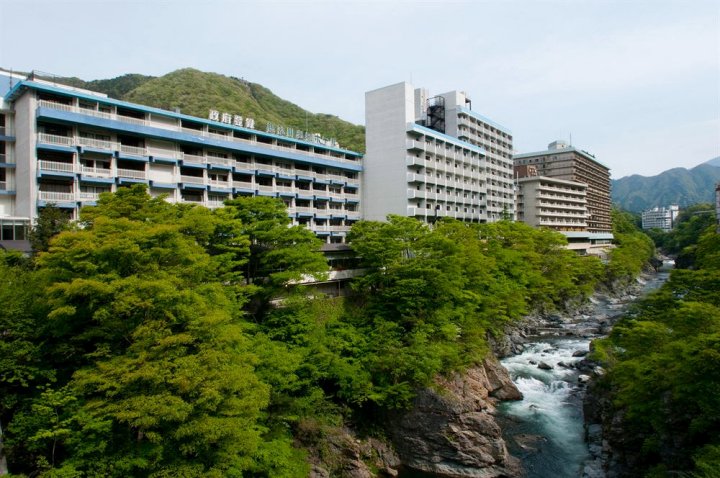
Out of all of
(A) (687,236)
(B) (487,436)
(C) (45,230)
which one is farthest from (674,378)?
(A) (687,236)

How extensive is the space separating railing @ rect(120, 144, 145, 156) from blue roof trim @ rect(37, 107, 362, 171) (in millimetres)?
1355

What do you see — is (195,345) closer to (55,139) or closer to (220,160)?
(55,139)

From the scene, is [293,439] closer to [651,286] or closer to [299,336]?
[299,336]

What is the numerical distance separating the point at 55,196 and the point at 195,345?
79.3 feet

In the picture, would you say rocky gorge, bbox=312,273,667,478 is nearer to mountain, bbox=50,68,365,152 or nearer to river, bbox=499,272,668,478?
river, bbox=499,272,668,478

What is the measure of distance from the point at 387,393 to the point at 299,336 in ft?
21.9

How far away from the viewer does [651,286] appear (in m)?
83.8

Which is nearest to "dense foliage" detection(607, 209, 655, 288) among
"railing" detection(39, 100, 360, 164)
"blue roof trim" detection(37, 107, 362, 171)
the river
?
the river

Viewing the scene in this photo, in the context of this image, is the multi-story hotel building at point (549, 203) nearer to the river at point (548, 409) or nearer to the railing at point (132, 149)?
the river at point (548, 409)

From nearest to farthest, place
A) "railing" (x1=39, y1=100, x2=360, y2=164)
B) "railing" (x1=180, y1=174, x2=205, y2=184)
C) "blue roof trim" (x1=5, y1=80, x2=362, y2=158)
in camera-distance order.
A: 1. "blue roof trim" (x1=5, y1=80, x2=362, y2=158)
2. "railing" (x1=39, y1=100, x2=360, y2=164)
3. "railing" (x1=180, y1=174, x2=205, y2=184)

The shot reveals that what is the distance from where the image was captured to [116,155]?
120ft

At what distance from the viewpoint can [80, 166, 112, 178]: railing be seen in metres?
35.0

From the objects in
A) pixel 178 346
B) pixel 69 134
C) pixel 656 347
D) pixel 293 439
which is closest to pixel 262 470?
pixel 293 439

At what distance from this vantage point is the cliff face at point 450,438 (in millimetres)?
24828
